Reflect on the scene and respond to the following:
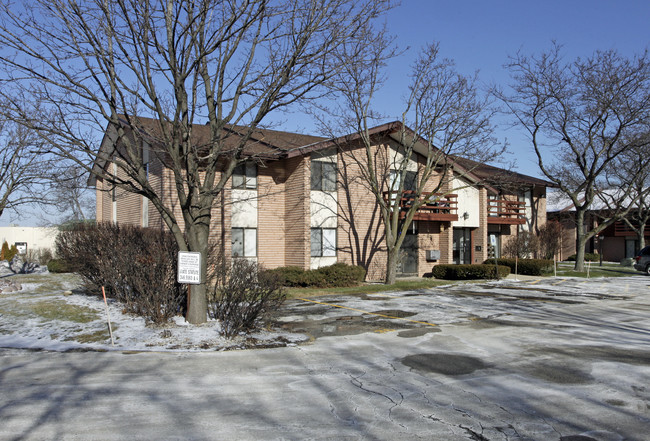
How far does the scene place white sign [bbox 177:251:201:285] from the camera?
400 inches

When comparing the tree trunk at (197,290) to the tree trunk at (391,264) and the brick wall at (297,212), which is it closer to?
the brick wall at (297,212)

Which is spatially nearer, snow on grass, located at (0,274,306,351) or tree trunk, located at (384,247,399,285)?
snow on grass, located at (0,274,306,351)

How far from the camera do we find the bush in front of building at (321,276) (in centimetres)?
2012

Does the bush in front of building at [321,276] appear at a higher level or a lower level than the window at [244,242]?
lower

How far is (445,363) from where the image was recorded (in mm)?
8539

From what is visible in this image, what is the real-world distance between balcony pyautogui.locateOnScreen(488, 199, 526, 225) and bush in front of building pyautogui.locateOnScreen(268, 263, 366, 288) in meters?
13.3

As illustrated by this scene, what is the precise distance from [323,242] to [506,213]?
14.1 metres

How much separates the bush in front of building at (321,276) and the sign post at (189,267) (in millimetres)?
9781

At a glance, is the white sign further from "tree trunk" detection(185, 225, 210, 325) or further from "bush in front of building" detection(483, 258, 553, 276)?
"bush in front of building" detection(483, 258, 553, 276)

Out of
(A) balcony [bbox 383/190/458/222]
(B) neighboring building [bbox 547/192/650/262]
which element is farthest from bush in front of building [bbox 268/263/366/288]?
(B) neighboring building [bbox 547/192/650/262]

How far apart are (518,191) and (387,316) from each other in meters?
24.9

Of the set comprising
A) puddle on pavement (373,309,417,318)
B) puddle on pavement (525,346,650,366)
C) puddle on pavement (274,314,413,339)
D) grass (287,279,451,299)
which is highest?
grass (287,279,451,299)

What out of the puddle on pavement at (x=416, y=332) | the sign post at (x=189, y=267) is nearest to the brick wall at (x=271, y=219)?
the puddle on pavement at (x=416, y=332)

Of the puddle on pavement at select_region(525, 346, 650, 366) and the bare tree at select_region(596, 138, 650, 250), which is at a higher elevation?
the bare tree at select_region(596, 138, 650, 250)
